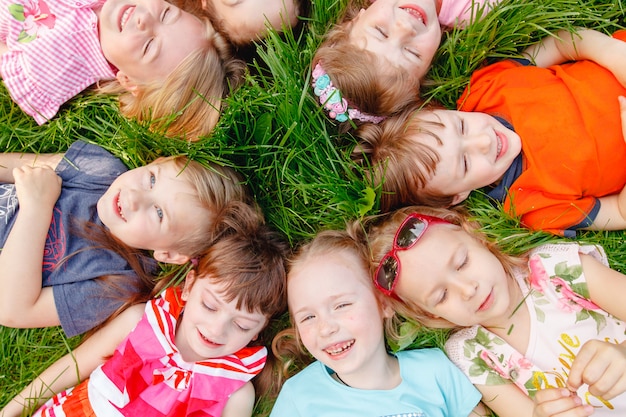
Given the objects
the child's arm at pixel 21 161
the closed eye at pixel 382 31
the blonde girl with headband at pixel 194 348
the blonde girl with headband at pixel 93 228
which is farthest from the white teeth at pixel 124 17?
the closed eye at pixel 382 31

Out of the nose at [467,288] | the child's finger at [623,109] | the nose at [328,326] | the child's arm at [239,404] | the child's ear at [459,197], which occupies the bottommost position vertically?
the child's arm at [239,404]

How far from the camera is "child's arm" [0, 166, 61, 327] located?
2797 mm

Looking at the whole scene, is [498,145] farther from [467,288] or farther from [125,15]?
[125,15]

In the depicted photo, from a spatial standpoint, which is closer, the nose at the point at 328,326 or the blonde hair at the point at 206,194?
the nose at the point at 328,326

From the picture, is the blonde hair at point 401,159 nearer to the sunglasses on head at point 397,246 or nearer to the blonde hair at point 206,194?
the sunglasses on head at point 397,246

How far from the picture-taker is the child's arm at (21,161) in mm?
3096

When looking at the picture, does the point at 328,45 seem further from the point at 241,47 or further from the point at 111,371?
the point at 111,371

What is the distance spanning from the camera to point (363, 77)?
2.62 meters

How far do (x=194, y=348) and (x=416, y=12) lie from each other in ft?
6.59

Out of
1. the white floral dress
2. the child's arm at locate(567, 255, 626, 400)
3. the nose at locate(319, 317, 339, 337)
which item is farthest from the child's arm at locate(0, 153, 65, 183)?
the child's arm at locate(567, 255, 626, 400)

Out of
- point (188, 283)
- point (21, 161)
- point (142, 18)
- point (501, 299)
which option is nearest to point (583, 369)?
point (501, 299)

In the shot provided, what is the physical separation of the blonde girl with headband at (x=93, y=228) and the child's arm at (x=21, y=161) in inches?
0.5

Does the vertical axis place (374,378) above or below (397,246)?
below

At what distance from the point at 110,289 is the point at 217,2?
164 cm
